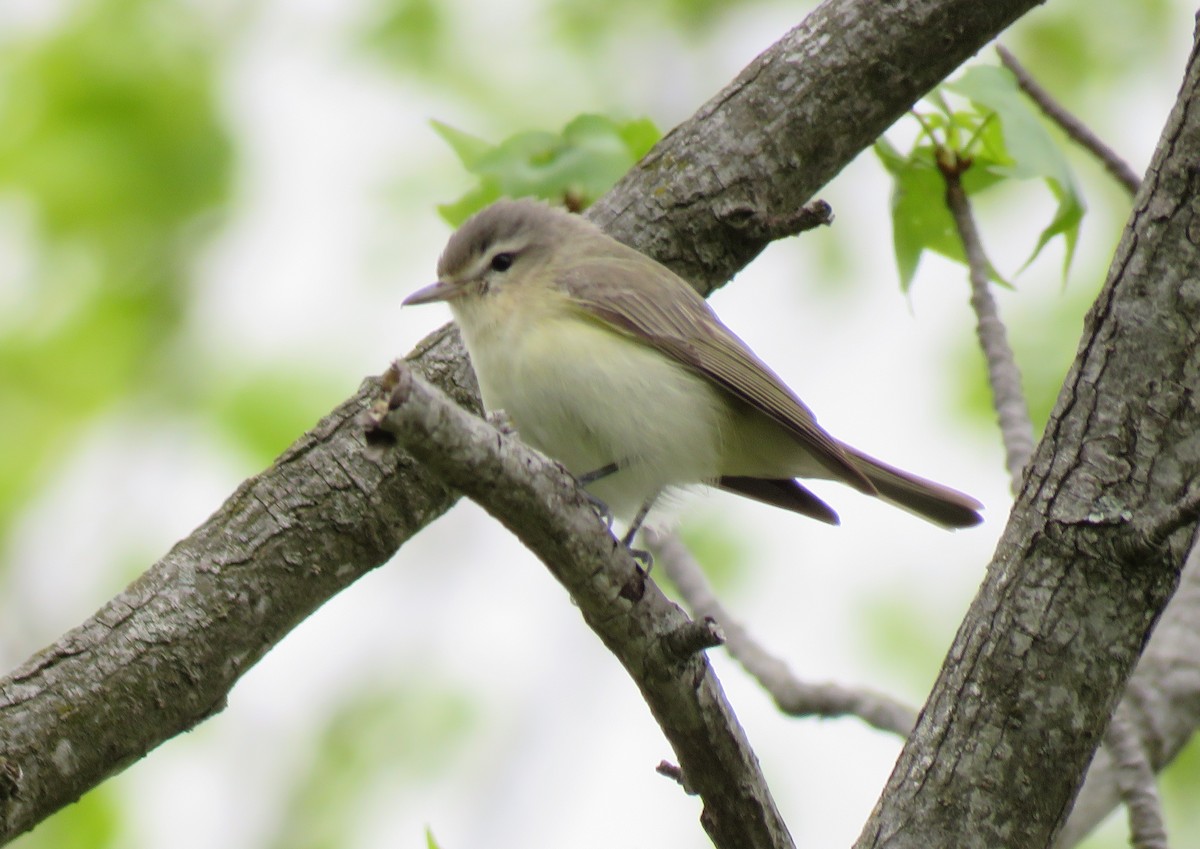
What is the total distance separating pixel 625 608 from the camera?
287cm

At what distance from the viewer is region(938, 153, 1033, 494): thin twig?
425 cm

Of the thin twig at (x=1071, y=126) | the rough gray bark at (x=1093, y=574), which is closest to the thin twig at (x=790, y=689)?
the rough gray bark at (x=1093, y=574)

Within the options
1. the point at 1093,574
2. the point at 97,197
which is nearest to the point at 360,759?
the point at 97,197

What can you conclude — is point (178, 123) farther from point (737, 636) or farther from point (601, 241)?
point (737, 636)

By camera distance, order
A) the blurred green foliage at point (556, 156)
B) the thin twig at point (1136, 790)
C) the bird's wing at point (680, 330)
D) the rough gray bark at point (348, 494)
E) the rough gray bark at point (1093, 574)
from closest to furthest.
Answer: the rough gray bark at point (1093, 574)
the rough gray bark at point (348, 494)
the thin twig at point (1136, 790)
the bird's wing at point (680, 330)
the blurred green foliage at point (556, 156)

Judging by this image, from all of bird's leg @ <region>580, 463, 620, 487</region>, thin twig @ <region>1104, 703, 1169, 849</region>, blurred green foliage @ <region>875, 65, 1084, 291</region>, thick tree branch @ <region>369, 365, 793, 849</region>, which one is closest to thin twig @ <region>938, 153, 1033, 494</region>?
blurred green foliage @ <region>875, 65, 1084, 291</region>

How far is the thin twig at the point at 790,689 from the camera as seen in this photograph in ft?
15.4

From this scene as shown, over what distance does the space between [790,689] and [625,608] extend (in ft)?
6.71

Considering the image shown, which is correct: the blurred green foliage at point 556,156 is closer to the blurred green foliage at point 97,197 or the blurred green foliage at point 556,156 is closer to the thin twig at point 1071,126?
the thin twig at point 1071,126

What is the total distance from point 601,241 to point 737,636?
1661mm

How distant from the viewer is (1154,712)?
4801mm

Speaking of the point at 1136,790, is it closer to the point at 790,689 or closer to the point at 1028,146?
→ the point at 790,689

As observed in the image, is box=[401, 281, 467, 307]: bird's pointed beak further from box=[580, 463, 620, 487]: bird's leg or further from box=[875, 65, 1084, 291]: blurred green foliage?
box=[875, 65, 1084, 291]: blurred green foliage

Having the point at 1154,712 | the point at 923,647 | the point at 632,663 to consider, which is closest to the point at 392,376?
the point at 632,663
